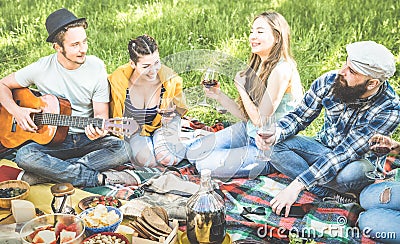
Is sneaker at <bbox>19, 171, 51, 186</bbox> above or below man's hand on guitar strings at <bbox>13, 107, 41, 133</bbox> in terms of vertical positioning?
below

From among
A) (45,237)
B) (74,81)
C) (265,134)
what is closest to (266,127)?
(265,134)

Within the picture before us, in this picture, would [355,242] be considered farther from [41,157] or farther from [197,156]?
[41,157]

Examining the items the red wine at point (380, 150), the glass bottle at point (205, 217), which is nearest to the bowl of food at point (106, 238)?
the glass bottle at point (205, 217)

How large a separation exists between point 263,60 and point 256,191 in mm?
795

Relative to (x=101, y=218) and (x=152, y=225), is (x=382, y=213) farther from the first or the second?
(x=101, y=218)

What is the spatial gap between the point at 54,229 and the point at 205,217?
0.81m

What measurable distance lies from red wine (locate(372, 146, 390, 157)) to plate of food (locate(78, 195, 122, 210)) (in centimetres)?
153

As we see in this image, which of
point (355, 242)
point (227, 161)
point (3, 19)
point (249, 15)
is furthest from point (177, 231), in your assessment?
point (3, 19)

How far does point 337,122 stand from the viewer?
338 cm

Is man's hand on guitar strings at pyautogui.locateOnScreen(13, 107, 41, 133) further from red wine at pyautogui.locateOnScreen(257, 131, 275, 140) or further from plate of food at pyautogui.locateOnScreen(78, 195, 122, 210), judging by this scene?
red wine at pyautogui.locateOnScreen(257, 131, 275, 140)

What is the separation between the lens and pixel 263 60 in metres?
3.45

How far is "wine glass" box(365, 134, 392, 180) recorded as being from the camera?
10.8 ft

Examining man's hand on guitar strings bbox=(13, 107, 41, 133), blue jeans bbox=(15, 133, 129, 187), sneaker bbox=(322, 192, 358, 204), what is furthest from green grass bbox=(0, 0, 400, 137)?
blue jeans bbox=(15, 133, 129, 187)

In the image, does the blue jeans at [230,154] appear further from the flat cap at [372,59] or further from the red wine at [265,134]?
the flat cap at [372,59]
